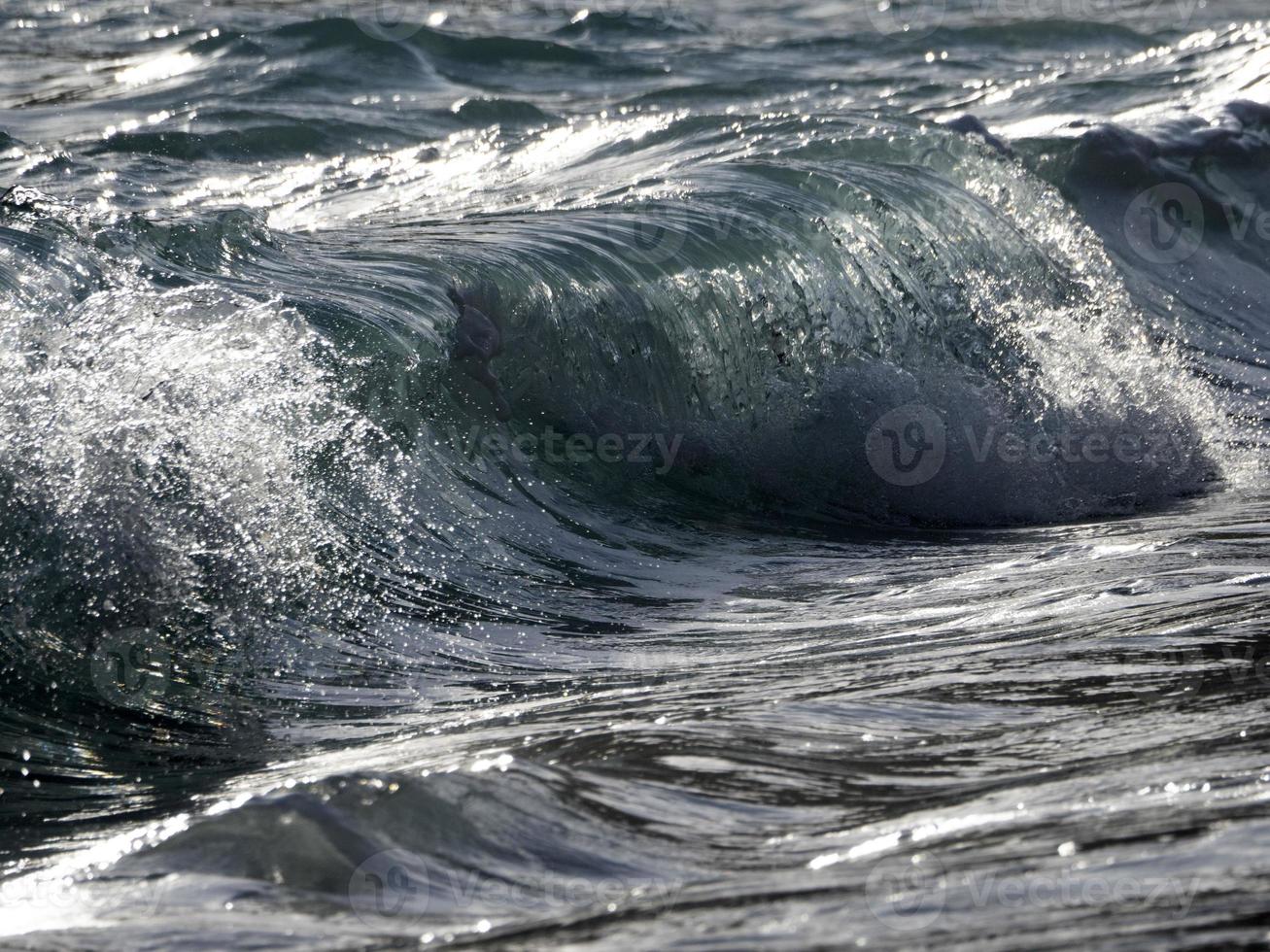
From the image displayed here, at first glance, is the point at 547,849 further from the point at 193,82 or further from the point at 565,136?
the point at 193,82

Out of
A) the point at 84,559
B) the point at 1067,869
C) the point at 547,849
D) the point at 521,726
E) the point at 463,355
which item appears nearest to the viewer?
the point at 1067,869

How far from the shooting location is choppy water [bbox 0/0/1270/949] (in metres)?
2.35

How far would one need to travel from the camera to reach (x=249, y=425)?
178 inches

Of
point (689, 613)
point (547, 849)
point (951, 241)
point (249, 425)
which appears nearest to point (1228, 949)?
point (547, 849)

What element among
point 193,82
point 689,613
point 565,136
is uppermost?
point 193,82

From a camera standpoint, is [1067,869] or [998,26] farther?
[998,26]

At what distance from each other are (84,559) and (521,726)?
1368 mm

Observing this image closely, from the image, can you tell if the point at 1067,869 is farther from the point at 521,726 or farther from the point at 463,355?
the point at 463,355

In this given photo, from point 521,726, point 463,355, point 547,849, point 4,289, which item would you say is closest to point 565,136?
point 463,355

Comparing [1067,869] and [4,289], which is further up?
[4,289]

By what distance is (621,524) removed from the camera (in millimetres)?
5422

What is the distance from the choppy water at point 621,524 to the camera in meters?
2.35

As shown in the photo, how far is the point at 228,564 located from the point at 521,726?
4.21 feet

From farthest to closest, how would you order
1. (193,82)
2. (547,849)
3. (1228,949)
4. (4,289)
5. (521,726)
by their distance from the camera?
(193,82), (4,289), (521,726), (547,849), (1228,949)
